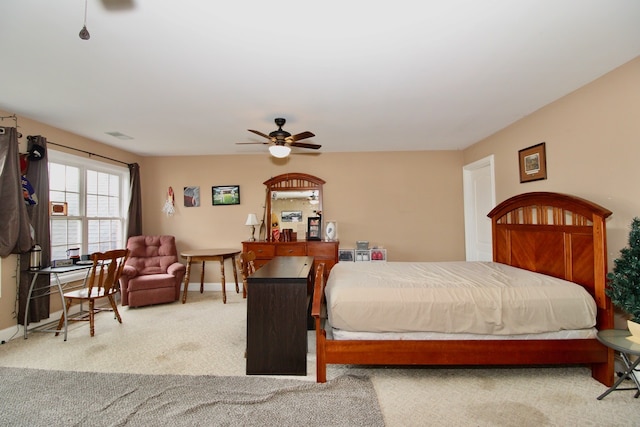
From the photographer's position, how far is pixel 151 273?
176 inches

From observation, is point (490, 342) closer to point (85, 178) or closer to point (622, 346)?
point (622, 346)

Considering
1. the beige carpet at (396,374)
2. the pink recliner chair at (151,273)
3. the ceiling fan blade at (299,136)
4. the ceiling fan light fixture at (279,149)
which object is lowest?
the beige carpet at (396,374)

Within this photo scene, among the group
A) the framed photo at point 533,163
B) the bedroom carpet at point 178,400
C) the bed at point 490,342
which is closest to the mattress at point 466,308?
the bed at point 490,342

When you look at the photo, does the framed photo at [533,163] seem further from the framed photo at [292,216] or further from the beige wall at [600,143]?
the framed photo at [292,216]

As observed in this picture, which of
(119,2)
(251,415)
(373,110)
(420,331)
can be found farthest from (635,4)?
(251,415)

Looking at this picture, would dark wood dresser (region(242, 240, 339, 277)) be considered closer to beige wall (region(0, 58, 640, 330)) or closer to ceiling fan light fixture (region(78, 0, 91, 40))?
beige wall (region(0, 58, 640, 330))

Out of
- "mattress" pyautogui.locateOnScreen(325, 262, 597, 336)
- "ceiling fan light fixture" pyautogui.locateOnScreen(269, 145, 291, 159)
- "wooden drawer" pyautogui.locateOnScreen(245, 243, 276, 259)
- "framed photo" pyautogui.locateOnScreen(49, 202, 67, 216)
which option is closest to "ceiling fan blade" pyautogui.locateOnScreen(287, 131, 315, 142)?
"ceiling fan light fixture" pyautogui.locateOnScreen(269, 145, 291, 159)

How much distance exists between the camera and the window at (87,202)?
379cm

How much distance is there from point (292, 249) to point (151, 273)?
7.30ft

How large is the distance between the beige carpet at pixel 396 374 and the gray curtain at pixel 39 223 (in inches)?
13.0

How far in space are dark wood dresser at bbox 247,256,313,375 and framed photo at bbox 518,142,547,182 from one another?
286 centimetres

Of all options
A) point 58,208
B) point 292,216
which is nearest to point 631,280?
point 292,216

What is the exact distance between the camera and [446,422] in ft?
5.95

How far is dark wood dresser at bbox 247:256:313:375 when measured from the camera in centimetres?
232
